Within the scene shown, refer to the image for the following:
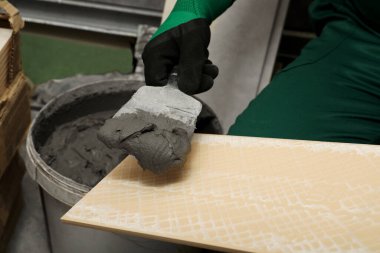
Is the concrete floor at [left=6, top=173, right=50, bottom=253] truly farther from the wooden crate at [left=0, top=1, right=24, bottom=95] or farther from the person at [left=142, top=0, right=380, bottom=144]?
the person at [left=142, top=0, right=380, bottom=144]

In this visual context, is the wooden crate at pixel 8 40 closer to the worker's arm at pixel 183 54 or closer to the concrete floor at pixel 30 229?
the worker's arm at pixel 183 54

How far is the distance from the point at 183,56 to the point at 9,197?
76 cm

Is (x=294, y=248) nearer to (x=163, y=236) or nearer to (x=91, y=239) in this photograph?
(x=163, y=236)

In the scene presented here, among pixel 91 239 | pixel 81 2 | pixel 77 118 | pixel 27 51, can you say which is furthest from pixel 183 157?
pixel 27 51

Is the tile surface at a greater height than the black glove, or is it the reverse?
the black glove

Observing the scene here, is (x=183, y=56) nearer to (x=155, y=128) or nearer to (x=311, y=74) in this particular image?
(x=155, y=128)

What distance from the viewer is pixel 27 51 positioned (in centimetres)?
171

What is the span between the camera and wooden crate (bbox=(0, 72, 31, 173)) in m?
1.03

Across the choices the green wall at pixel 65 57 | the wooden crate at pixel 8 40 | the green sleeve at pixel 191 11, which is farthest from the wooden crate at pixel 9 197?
the green sleeve at pixel 191 11

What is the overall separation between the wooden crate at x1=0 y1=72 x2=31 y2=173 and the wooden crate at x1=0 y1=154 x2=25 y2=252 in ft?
0.34

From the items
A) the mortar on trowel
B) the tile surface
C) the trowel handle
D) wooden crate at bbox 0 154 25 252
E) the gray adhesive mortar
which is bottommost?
wooden crate at bbox 0 154 25 252

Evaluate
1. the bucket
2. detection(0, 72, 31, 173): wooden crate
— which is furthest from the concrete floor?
detection(0, 72, 31, 173): wooden crate

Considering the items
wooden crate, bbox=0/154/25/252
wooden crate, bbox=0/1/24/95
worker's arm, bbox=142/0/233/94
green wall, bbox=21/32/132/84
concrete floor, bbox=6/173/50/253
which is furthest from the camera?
green wall, bbox=21/32/132/84

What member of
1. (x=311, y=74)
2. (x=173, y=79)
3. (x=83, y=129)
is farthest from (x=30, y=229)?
(x=311, y=74)
